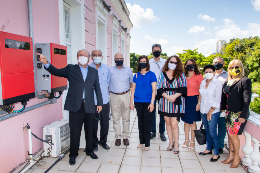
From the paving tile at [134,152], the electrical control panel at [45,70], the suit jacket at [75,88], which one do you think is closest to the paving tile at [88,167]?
the paving tile at [134,152]

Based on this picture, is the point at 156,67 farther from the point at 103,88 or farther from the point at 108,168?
the point at 108,168

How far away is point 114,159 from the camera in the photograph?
3.12 m

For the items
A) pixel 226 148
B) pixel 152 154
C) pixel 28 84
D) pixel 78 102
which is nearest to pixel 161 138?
pixel 152 154

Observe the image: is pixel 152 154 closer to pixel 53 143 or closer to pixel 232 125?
pixel 232 125

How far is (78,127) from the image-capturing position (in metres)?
3.01

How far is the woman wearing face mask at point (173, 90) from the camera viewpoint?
3.16 meters

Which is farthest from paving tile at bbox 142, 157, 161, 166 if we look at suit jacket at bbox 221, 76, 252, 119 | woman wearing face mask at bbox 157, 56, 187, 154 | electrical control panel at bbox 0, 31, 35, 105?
electrical control panel at bbox 0, 31, 35, 105

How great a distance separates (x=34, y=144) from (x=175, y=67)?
2.65m

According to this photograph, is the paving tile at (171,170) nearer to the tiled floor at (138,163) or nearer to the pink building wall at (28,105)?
the tiled floor at (138,163)

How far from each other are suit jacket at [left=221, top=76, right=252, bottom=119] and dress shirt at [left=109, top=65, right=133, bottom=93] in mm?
1775

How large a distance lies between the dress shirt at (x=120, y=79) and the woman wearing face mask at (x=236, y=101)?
5.62ft

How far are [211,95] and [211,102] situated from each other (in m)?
0.11

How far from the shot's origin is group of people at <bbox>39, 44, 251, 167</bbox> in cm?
270

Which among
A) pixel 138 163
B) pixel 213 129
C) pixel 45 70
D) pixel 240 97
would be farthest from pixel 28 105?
pixel 240 97
